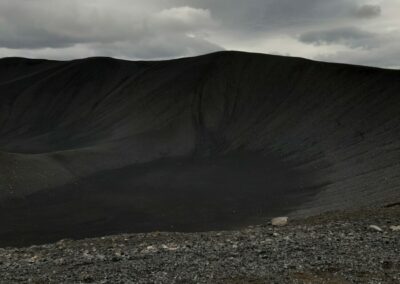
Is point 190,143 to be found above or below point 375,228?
below

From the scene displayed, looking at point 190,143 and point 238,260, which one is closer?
point 238,260

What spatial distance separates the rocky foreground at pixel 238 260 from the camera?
405 inches

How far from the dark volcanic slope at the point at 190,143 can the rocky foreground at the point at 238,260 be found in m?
15.3

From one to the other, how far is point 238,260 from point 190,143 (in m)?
57.1

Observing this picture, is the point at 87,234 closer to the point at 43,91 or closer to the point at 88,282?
the point at 88,282

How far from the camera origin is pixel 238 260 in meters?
11.6

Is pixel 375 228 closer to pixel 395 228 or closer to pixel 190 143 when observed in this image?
pixel 395 228

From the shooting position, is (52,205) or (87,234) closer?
(87,234)

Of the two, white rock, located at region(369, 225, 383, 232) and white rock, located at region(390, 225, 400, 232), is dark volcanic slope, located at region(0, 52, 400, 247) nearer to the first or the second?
white rock, located at region(390, 225, 400, 232)

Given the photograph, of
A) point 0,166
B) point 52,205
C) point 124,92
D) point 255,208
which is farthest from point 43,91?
point 255,208

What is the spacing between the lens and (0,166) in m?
51.0

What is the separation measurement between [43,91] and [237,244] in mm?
92873

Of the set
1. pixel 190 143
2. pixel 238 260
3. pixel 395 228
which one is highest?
pixel 238 260

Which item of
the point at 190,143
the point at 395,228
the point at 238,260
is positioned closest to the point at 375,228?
the point at 395,228
